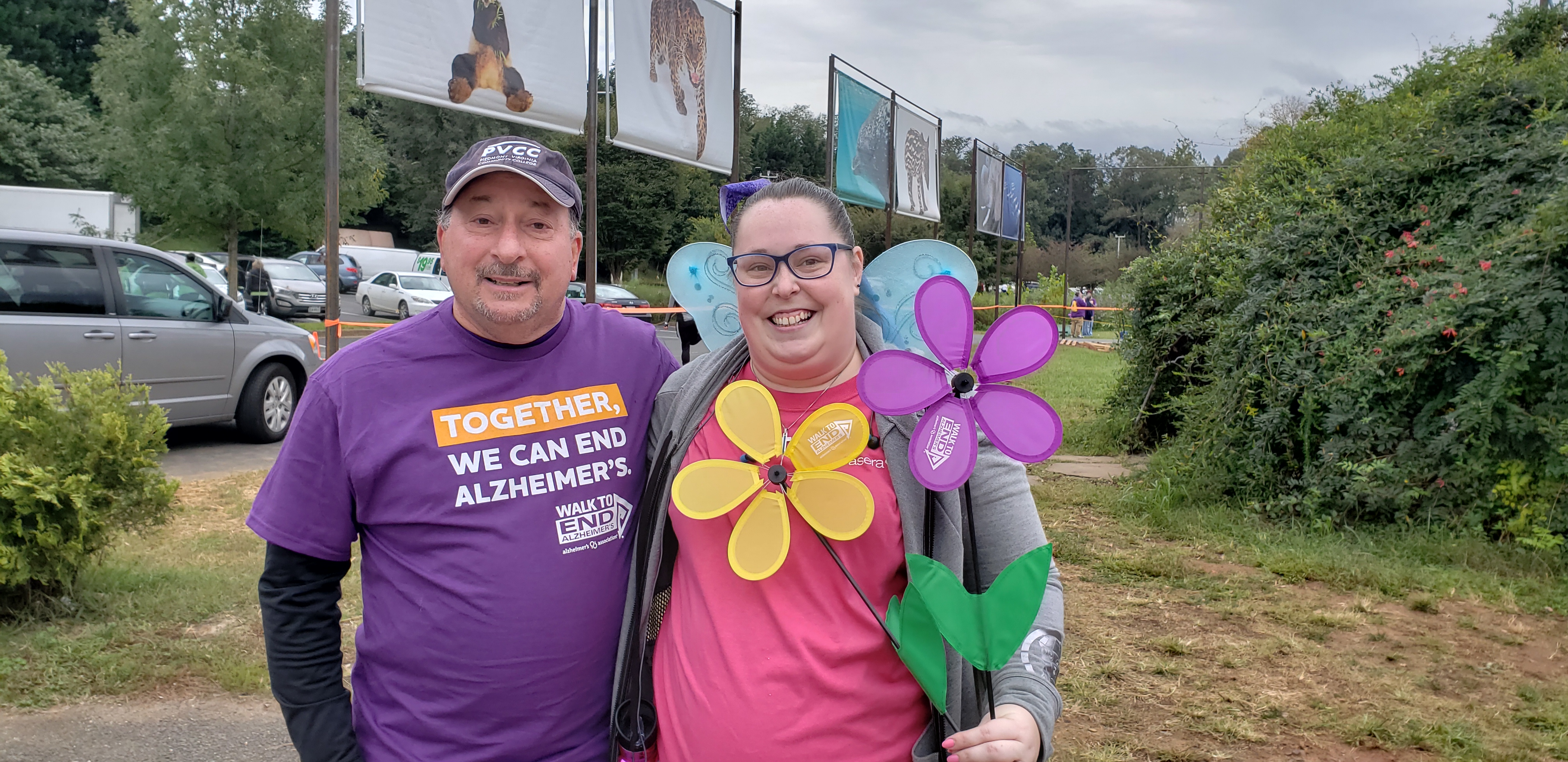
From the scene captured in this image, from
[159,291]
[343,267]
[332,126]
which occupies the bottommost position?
[159,291]

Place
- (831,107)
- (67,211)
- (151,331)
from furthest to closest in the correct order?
(67,211), (831,107), (151,331)

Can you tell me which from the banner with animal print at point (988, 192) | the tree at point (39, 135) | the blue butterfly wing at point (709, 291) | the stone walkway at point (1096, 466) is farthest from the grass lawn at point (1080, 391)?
the tree at point (39, 135)

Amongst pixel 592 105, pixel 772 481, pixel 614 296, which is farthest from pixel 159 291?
pixel 614 296

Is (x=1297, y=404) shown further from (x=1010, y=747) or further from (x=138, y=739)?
(x=138, y=739)

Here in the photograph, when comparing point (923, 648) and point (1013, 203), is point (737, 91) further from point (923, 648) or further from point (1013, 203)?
point (1013, 203)

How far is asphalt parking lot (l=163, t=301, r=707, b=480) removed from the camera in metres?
6.86

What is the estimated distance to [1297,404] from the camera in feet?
18.7

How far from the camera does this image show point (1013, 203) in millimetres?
20094

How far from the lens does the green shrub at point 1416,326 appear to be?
15.3 ft

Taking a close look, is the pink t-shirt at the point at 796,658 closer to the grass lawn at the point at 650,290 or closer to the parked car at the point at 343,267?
the parked car at the point at 343,267

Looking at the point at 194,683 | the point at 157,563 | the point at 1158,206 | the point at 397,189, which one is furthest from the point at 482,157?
the point at 1158,206

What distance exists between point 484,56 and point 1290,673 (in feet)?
15.3

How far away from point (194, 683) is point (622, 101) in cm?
416

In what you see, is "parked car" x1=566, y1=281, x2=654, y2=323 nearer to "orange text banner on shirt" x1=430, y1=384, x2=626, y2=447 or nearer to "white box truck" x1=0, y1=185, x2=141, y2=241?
"white box truck" x1=0, y1=185, x2=141, y2=241
